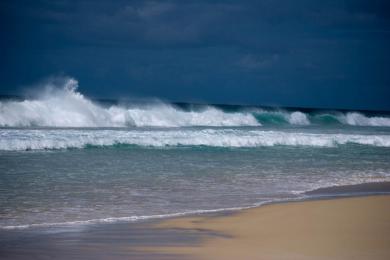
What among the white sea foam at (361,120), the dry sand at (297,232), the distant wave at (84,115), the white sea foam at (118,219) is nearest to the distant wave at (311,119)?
the white sea foam at (361,120)

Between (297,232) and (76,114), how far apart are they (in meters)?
25.7

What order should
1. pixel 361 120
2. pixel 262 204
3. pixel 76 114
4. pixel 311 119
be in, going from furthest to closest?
pixel 361 120, pixel 311 119, pixel 76 114, pixel 262 204

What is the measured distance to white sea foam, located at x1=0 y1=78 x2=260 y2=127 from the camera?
28750mm

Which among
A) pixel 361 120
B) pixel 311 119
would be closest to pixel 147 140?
pixel 311 119

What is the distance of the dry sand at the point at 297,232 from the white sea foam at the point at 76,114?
22.4m

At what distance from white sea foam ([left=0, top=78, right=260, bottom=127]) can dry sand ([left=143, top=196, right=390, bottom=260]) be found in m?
22.4

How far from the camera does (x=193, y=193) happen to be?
9.48 m

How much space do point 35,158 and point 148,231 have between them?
8517mm

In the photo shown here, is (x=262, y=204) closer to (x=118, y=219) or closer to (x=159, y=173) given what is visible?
(x=118, y=219)

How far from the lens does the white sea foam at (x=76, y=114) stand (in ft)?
94.3

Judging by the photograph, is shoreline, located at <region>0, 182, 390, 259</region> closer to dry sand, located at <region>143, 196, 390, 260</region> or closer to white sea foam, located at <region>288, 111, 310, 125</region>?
dry sand, located at <region>143, 196, 390, 260</region>

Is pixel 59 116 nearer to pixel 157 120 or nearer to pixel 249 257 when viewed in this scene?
pixel 157 120

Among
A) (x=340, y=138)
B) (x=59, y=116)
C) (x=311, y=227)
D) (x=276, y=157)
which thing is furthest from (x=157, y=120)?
(x=311, y=227)

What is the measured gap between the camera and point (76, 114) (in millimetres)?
30766
